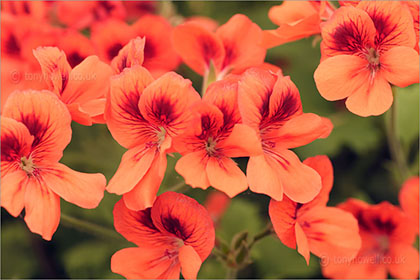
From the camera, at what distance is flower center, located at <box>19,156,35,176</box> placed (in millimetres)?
1097

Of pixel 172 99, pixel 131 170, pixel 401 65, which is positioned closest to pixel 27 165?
pixel 131 170

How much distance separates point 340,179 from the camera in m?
1.95

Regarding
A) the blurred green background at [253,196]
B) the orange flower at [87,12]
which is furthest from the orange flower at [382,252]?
the orange flower at [87,12]

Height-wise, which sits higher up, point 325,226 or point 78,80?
point 78,80

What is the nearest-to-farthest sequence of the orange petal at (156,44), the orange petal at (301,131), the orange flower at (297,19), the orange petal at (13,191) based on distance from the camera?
the orange petal at (13,191)
the orange petal at (301,131)
the orange flower at (297,19)
the orange petal at (156,44)

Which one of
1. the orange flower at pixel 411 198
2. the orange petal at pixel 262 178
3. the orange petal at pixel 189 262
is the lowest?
the orange flower at pixel 411 198

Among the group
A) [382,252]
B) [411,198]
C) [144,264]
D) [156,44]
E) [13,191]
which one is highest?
[13,191]

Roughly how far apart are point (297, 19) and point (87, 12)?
2.28 ft

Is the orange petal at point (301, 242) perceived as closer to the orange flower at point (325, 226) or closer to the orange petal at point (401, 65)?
the orange flower at point (325, 226)

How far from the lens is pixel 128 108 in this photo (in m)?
1.11

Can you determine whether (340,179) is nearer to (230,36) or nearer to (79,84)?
(230,36)

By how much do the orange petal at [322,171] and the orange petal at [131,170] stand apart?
33 centimetres

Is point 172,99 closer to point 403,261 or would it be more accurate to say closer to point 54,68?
point 54,68

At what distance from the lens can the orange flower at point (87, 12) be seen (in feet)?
5.67
